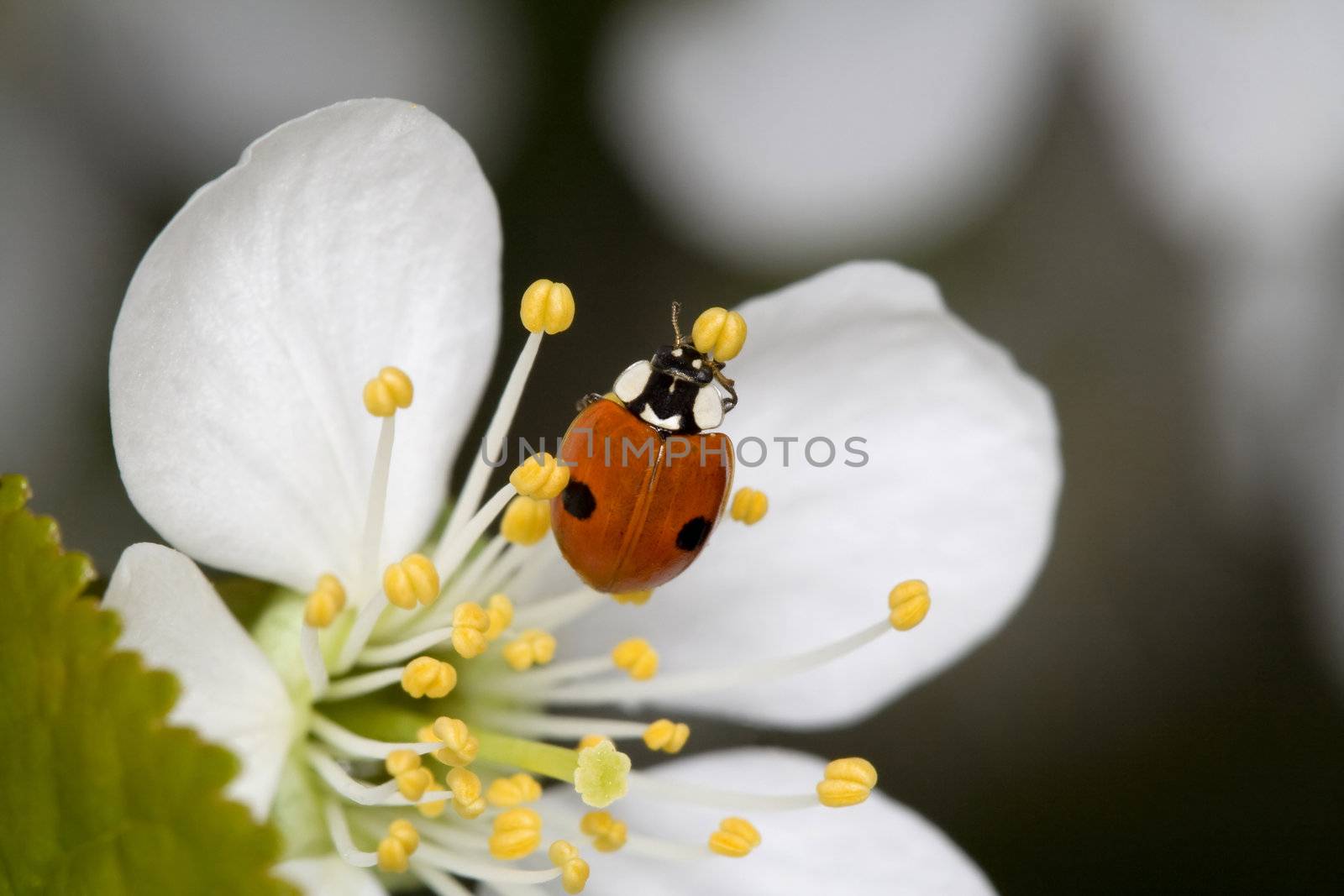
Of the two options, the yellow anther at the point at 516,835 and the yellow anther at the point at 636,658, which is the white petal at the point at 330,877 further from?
the yellow anther at the point at 636,658

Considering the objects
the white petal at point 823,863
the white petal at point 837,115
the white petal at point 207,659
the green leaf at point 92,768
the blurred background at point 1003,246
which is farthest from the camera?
the white petal at point 837,115

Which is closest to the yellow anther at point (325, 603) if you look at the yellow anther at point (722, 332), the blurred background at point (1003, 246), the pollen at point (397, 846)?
the pollen at point (397, 846)

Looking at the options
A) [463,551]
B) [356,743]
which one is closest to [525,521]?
[463,551]

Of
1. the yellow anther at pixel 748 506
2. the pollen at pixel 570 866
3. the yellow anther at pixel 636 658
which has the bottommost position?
the pollen at pixel 570 866

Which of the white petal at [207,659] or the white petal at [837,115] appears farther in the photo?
the white petal at [837,115]

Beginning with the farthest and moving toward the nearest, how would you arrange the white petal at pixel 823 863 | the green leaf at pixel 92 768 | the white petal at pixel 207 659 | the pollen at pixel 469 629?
the white petal at pixel 823 863, the pollen at pixel 469 629, the white petal at pixel 207 659, the green leaf at pixel 92 768

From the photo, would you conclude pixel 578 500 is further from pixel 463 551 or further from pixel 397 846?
pixel 397 846

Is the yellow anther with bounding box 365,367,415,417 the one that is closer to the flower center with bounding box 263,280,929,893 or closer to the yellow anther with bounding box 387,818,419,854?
the flower center with bounding box 263,280,929,893
